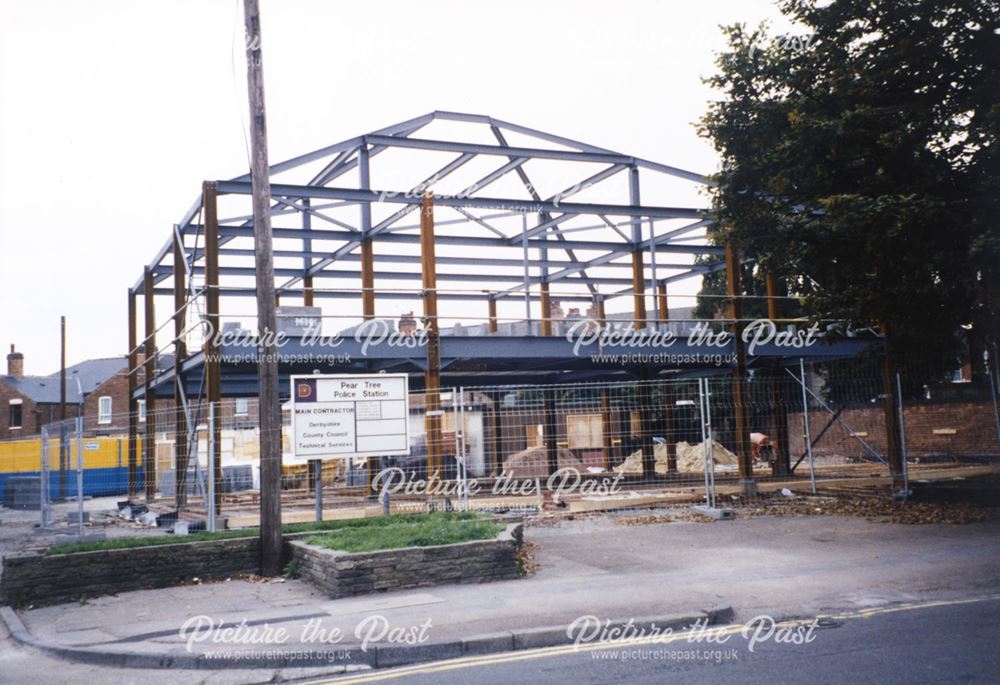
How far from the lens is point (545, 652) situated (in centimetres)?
700

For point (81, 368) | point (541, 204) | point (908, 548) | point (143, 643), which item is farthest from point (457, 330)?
point (81, 368)

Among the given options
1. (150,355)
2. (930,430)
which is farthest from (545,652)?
(930,430)

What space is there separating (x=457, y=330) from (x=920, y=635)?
79.4 ft

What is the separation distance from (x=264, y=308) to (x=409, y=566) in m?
3.67

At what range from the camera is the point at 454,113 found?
65.7 feet

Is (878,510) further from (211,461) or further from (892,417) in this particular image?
(211,461)

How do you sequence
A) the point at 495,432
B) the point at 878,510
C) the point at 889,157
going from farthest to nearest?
the point at 495,432 → the point at 878,510 → the point at 889,157

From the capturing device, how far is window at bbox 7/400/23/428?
52.8 meters

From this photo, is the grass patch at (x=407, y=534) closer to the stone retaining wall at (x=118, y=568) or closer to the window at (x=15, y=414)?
the stone retaining wall at (x=118, y=568)

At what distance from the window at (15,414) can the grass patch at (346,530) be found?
47.7 metres

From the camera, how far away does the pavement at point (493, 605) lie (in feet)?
23.2

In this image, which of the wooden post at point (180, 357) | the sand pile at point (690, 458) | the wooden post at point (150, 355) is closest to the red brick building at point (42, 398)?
the wooden post at point (150, 355)

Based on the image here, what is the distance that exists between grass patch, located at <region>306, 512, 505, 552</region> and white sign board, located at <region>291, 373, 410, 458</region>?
3.73 feet

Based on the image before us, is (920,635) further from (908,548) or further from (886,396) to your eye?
(886,396)
